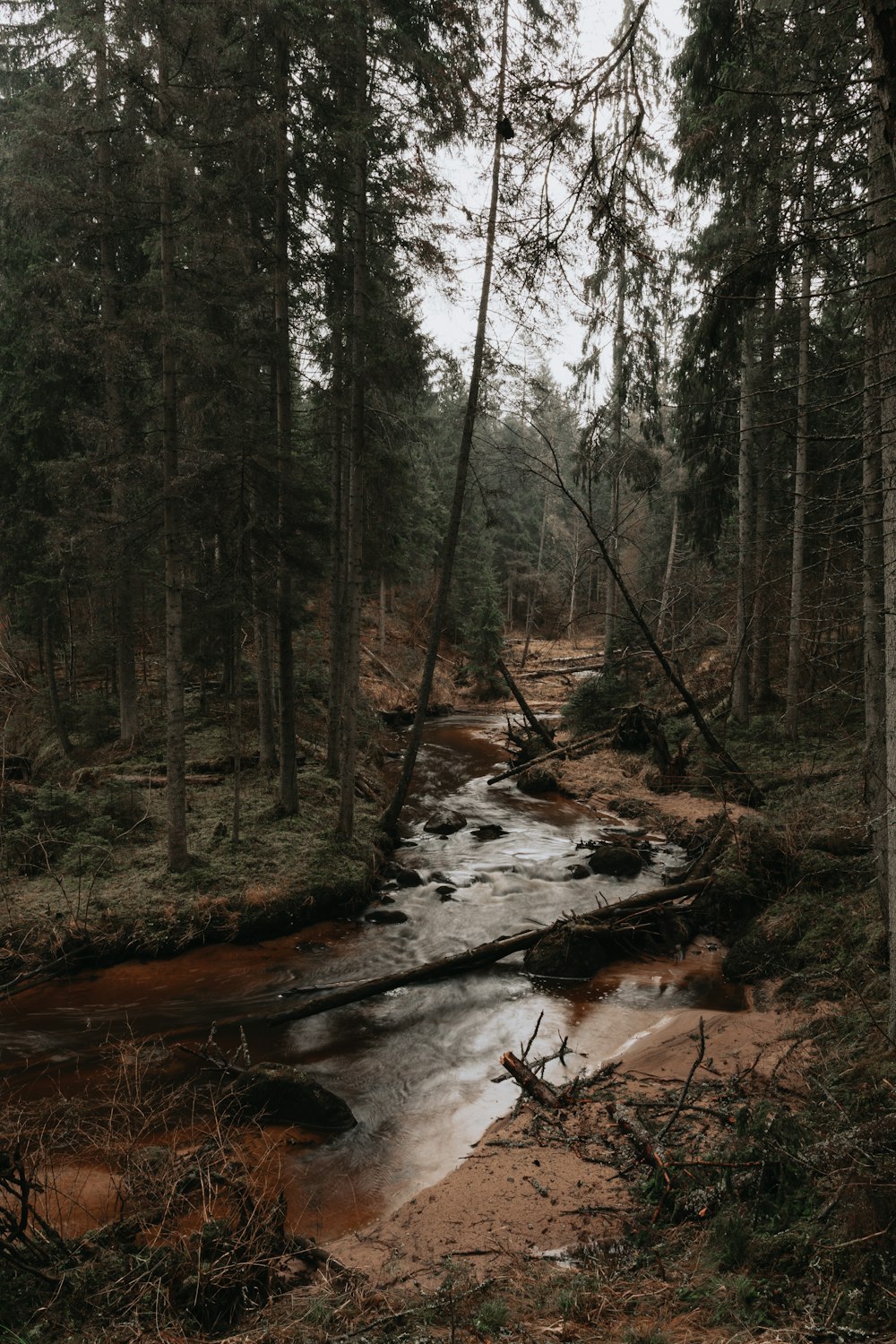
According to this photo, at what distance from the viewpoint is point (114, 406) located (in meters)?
14.7

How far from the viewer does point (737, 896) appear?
9.95m

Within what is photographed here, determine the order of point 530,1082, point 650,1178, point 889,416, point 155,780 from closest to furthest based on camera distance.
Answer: point 889,416 → point 650,1178 → point 530,1082 → point 155,780

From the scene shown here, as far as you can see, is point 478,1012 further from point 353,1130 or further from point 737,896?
point 737,896

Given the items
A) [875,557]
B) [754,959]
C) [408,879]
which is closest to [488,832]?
[408,879]

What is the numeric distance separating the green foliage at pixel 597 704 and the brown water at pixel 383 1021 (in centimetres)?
885

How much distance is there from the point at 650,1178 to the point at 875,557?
6.51 metres

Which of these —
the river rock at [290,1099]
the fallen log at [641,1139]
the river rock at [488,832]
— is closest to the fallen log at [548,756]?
the river rock at [488,832]

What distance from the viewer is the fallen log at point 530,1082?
6512 mm

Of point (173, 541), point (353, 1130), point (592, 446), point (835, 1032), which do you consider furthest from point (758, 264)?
point (592, 446)

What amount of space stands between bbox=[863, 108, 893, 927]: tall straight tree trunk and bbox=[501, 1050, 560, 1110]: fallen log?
3.35 meters

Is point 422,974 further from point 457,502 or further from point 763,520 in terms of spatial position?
point 763,520

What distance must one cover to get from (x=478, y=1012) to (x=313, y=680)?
48.4ft

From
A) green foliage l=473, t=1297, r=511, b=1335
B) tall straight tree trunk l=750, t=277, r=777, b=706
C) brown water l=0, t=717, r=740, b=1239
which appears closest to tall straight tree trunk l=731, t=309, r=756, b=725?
tall straight tree trunk l=750, t=277, r=777, b=706

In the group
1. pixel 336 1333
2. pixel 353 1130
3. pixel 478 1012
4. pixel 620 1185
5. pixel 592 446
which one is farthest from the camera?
pixel 592 446
